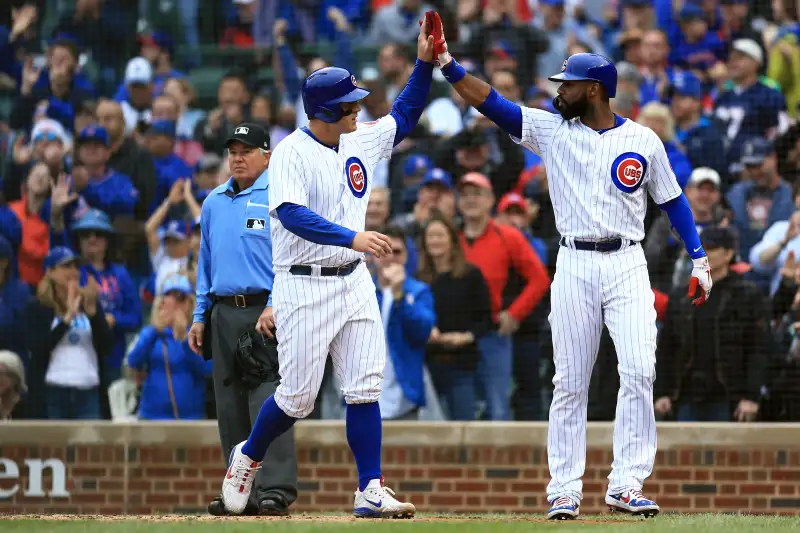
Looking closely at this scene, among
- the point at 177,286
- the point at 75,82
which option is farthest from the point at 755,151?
the point at 75,82

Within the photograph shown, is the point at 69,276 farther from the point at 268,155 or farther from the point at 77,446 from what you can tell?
the point at 268,155

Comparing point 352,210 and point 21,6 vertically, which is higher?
point 21,6

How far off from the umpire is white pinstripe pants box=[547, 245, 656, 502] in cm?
135

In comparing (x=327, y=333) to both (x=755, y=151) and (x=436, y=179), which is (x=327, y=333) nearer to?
(x=436, y=179)

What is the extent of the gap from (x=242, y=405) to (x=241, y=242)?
781 millimetres

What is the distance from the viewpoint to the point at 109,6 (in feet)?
39.5

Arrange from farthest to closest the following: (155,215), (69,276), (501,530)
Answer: (155,215), (69,276), (501,530)

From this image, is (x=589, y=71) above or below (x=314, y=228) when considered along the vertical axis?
above

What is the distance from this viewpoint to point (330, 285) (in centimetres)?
567

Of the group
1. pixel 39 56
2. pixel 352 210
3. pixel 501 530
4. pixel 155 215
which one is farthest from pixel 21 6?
pixel 501 530

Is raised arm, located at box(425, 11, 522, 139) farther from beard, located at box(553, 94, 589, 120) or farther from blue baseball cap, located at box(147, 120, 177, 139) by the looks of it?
blue baseball cap, located at box(147, 120, 177, 139)

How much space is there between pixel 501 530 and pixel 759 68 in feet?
20.4

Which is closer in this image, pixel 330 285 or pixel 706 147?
pixel 330 285

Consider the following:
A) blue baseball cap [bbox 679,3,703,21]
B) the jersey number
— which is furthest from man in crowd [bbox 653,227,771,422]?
blue baseball cap [bbox 679,3,703,21]
